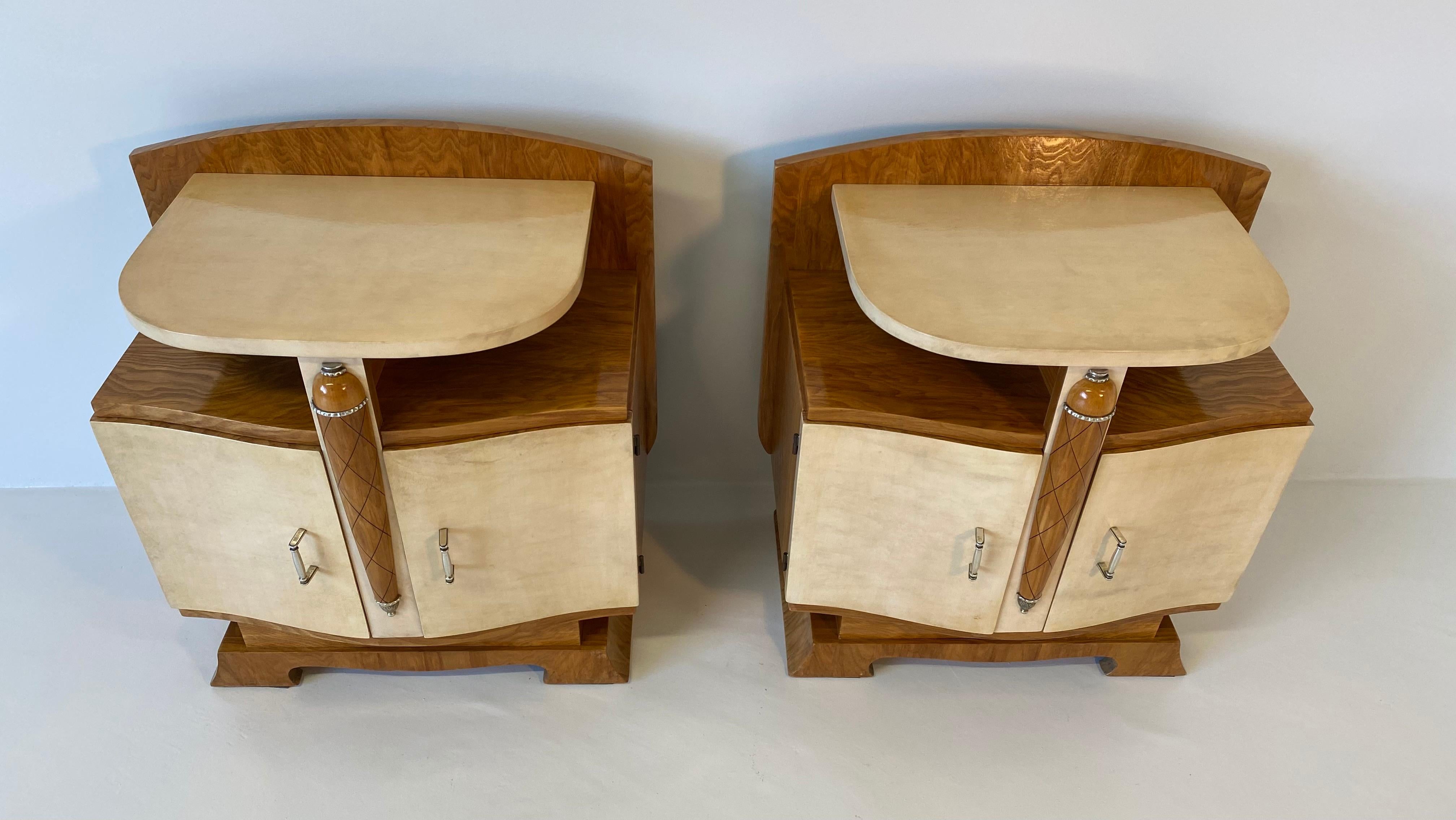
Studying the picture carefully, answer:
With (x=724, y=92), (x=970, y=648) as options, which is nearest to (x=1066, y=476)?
(x=970, y=648)

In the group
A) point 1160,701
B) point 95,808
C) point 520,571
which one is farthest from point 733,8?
point 95,808

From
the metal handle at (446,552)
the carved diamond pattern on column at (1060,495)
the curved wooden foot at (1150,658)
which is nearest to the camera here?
the carved diamond pattern on column at (1060,495)

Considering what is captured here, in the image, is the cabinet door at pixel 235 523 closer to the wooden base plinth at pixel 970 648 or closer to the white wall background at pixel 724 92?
the white wall background at pixel 724 92

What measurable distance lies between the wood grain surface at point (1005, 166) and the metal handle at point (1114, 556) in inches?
18.0

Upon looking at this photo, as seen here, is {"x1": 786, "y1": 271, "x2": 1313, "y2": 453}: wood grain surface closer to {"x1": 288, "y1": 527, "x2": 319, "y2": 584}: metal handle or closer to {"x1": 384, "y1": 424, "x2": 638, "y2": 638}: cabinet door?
{"x1": 384, "y1": 424, "x2": 638, "y2": 638}: cabinet door

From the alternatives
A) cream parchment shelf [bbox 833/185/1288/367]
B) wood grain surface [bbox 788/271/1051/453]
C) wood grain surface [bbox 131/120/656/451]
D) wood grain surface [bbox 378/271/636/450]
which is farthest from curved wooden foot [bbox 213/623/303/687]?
cream parchment shelf [bbox 833/185/1288/367]

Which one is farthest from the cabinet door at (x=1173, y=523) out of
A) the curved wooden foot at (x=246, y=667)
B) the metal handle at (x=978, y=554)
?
the curved wooden foot at (x=246, y=667)

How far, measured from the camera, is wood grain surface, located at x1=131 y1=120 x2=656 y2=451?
130cm

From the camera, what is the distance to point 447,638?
140cm

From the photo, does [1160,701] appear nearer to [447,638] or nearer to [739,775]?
[739,775]

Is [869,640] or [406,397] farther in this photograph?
[869,640]

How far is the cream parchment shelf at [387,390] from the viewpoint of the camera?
1.09 m

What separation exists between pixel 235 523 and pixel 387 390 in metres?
0.25

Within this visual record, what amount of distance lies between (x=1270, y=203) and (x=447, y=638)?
1.30 meters
